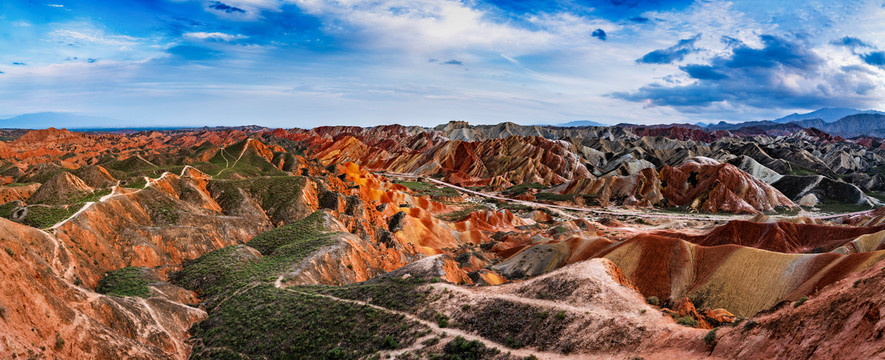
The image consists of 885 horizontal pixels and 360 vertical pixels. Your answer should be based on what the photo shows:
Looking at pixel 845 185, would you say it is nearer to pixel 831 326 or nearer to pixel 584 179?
pixel 584 179

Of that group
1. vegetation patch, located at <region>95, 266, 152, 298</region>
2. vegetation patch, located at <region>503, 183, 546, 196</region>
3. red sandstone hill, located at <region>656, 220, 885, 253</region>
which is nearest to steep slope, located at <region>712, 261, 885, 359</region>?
vegetation patch, located at <region>95, 266, 152, 298</region>

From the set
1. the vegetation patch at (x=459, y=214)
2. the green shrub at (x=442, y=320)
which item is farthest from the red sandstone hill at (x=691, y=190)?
the green shrub at (x=442, y=320)

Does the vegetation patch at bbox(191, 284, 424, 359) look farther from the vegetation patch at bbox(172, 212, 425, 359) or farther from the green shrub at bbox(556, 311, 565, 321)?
the green shrub at bbox(556, 311, 565, 321)

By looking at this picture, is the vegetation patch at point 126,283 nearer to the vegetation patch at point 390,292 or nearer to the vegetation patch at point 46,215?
the vegetation patch at point 46,215

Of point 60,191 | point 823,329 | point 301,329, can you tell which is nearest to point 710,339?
point 823,329

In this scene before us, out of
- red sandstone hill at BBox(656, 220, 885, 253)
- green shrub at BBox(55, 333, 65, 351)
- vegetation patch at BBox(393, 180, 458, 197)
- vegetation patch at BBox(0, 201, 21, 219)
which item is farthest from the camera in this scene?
vegetation patch at BBox(393, 180, 458, 197)

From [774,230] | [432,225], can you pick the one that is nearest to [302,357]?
[432,225]

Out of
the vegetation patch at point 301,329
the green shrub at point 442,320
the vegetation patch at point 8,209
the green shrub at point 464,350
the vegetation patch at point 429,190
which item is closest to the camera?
the green shrub at point 464,350

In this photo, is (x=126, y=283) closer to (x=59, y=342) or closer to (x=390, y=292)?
(x=59, y=342)
